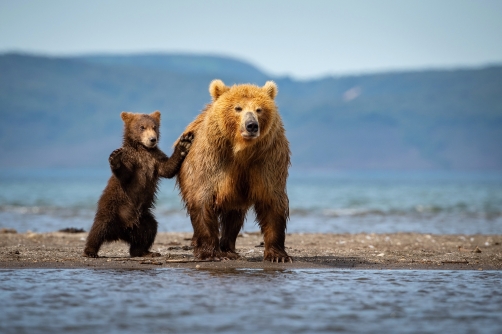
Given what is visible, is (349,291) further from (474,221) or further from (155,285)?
(474,221)

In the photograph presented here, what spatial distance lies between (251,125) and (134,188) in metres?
1.99

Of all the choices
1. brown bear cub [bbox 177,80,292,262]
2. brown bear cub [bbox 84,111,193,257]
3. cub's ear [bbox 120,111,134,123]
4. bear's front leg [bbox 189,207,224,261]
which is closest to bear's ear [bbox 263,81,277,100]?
brown bear cub [bbox 177,80,292,262]

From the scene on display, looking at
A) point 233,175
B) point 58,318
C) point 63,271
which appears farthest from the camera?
point 233,175

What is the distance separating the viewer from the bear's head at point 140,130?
29.9 feet

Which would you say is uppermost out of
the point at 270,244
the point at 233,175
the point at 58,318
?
the point at 233,175

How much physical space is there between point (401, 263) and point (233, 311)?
11.8 ft

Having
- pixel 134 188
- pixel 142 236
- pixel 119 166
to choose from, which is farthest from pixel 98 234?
pixel 119 166

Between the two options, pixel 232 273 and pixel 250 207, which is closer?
pixel 232 273

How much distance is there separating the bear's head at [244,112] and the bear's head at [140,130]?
3.39 feet

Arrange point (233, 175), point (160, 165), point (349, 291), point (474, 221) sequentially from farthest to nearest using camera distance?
point (474, 221), point (160, 165), point (233, 175), point (349, 291)

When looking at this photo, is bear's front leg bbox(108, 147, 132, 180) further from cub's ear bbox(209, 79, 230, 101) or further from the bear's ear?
the bear's ear

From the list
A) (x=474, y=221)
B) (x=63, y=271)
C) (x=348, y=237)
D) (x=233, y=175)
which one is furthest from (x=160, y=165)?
(x=474, y=221)

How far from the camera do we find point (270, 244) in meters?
8.59

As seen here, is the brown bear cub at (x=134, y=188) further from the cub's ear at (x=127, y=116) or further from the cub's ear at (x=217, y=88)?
the cub's ear at (x=217, y=88)
